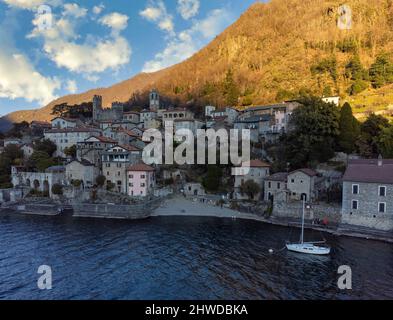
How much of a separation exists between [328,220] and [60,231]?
33.1 meters


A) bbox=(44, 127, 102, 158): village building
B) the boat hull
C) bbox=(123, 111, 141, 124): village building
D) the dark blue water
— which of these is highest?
bbox=(123, 111, 141, 124): village building

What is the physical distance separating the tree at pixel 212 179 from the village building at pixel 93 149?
2018cm

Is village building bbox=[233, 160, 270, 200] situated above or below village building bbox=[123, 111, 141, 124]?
below

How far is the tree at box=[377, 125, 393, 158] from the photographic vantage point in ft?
131

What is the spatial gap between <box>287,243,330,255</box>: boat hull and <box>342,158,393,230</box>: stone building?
31.3ft

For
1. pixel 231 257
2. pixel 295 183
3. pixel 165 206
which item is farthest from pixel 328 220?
pixel 165 206

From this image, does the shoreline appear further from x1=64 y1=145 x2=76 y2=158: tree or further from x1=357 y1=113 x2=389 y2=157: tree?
x1=64 y1=145 x2=76 y2=158: tree

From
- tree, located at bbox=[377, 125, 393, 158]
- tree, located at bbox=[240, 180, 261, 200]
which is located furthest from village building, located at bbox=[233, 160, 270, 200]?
tree, located at bbox=[377, 125, 393, 158]

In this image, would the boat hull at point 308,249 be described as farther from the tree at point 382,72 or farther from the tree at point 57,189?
the tree at point 382,72

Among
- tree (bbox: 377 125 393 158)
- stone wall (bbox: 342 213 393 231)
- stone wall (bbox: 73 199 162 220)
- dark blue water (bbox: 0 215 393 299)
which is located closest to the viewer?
dark blue water (bbox: 0 215 393 299)

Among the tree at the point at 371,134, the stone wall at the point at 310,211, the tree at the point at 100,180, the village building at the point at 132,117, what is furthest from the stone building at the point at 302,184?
the village building at the point at 132,117

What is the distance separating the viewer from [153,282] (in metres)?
22.4

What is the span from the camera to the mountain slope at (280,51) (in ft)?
285

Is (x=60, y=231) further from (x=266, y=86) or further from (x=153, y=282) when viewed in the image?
(x=266, y=86)
